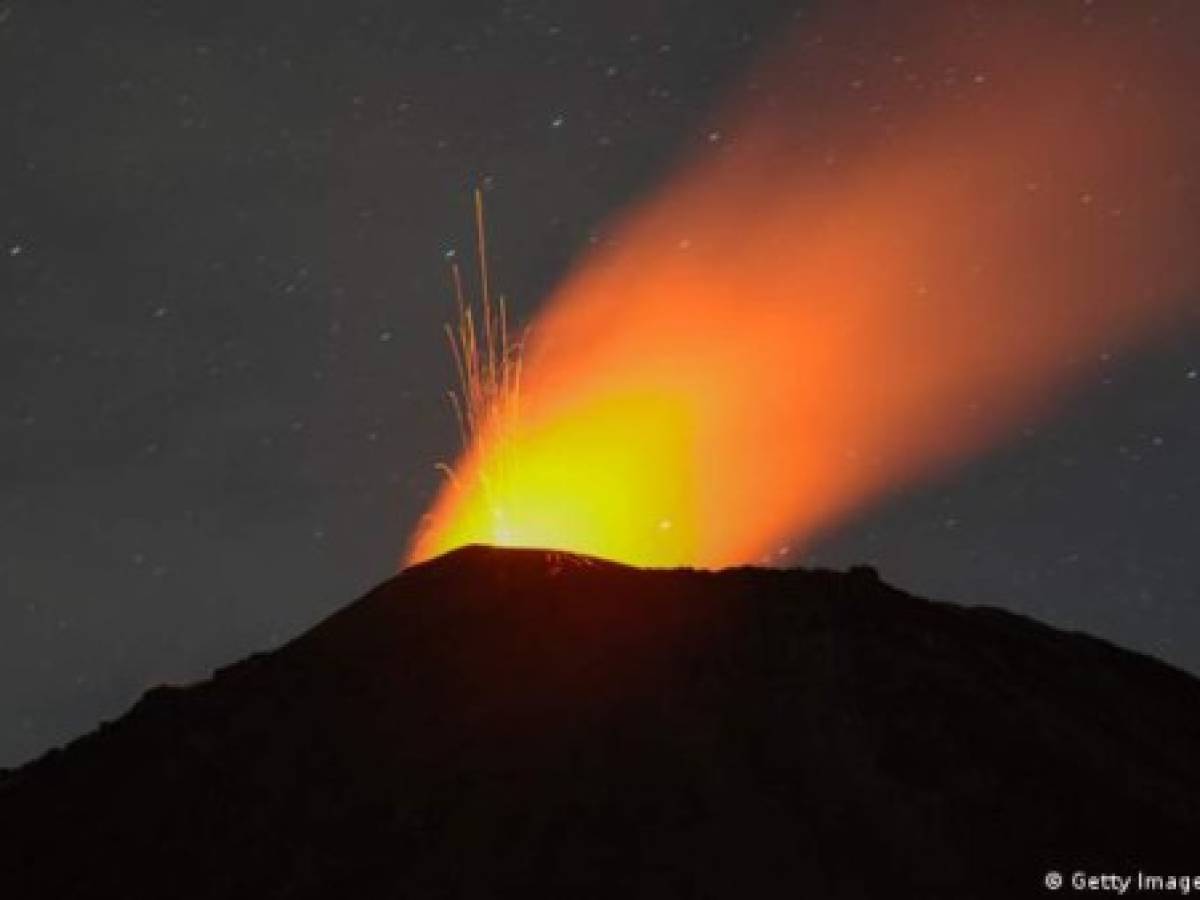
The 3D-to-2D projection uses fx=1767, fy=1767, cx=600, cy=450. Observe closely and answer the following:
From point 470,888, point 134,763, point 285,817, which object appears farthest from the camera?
point 134,763

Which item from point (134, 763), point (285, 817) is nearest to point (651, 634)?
point (285, 817)

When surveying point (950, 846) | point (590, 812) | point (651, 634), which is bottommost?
point (950, 846)

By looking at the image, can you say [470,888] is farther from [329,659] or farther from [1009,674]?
[1009,674]
